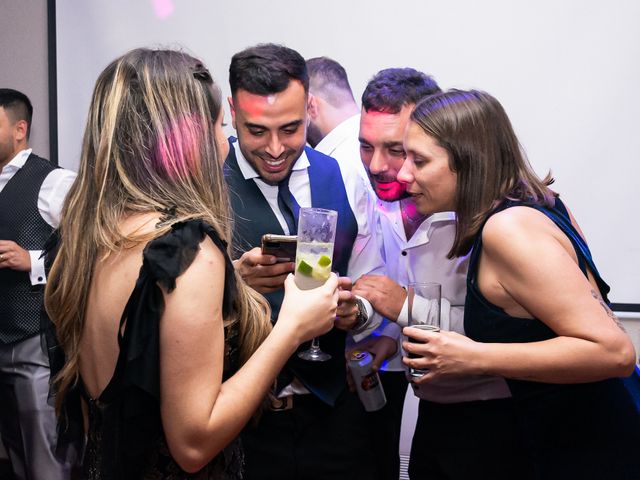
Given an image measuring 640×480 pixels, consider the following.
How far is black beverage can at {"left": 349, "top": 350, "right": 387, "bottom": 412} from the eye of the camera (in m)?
2.09

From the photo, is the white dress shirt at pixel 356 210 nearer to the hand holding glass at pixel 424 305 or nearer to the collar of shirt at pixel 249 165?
the collar of shirt at pixel 249 165

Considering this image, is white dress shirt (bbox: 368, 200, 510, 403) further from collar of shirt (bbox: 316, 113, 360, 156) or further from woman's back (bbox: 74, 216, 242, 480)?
woman's back (bbox: 74, 216, 242, 480)

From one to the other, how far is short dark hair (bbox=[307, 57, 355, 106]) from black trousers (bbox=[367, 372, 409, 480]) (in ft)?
4.44

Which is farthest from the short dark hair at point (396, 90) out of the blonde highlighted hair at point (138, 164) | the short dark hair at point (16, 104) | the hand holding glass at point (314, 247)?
the short dark hair at point (16, 104)

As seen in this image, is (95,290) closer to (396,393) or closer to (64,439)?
(64,439)

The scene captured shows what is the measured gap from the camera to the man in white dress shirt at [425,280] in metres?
1.92

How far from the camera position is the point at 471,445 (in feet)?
6.29

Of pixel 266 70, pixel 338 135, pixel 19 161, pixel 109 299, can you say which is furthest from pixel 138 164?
pixel 19 161

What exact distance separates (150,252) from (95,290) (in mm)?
195

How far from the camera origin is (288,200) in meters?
2.07

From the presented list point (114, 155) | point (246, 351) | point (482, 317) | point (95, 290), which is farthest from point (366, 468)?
point (114, 155)

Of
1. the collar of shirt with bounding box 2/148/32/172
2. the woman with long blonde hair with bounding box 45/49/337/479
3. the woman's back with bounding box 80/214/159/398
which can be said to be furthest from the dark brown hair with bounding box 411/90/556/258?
the collar of shirt with bounding box 2/148/32/172

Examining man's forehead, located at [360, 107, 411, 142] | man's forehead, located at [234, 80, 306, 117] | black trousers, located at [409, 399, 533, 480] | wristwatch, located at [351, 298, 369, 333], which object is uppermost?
man's forehead, located at [234, 80, 306, 117]

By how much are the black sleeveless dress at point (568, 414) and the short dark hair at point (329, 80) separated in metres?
1.73
